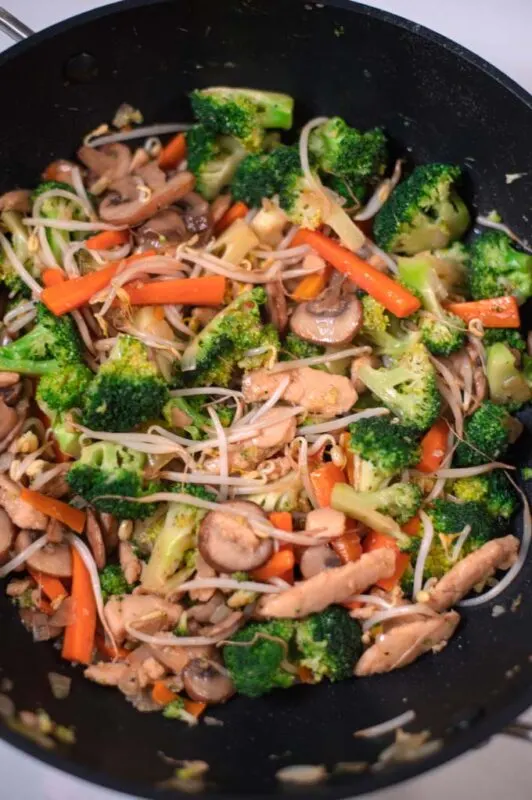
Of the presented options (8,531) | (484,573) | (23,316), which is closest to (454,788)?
(484,573)

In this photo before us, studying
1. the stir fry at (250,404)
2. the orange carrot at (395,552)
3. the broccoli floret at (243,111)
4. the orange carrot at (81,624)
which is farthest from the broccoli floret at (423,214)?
the orange carrot at (81,624)

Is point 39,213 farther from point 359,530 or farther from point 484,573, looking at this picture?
point 484,573

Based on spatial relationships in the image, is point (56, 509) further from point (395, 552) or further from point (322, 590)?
point (395, 552)

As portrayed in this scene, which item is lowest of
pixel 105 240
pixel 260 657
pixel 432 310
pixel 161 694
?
pixel 161 694

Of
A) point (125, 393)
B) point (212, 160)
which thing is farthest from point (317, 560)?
point (212, 160)

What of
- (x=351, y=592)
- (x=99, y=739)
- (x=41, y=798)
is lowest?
(x=41, y=798)

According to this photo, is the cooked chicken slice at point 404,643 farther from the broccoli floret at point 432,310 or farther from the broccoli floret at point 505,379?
the broccoli floret at point 432,310
